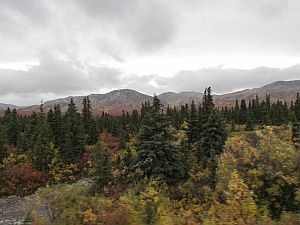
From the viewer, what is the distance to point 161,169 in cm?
3641

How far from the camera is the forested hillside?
11383 millimetres

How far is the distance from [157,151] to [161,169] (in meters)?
1.92

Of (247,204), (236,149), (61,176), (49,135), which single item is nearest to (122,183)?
(61,176)

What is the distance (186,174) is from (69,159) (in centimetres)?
2727

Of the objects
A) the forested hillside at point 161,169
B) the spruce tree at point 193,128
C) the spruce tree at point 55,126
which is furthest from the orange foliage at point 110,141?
the spruce tree at point 193,128

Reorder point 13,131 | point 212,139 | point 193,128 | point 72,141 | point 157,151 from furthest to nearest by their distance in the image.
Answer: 1. point 13,131
2. point 72,141
3. point 193,128
4. point 212,139
5. point 157,151

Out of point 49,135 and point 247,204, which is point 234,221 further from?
point 49,135

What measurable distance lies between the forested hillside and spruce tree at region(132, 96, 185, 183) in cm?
11

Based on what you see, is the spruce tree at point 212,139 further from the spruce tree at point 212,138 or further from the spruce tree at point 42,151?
the spruce tree at point 42,151

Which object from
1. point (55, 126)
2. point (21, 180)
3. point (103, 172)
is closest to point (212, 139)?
point (103, 172)

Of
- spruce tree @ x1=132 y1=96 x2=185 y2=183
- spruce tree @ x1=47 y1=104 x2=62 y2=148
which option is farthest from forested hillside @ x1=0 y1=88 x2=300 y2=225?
spruce tree @ x1=47 y1=104 x2=62 y2=148

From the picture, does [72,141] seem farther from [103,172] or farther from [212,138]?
[212,138]

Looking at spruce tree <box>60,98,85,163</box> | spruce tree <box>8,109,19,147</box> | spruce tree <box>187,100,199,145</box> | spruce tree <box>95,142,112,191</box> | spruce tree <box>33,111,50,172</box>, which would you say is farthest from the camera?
spruce tree <box>8,109,19,147</box>

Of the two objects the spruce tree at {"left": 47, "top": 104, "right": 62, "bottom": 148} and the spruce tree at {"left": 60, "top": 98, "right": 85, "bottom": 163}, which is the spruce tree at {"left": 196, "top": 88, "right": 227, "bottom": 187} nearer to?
the spruce tree at {"left": 60, "top": 98, "right": 85, "bottom": 163}
